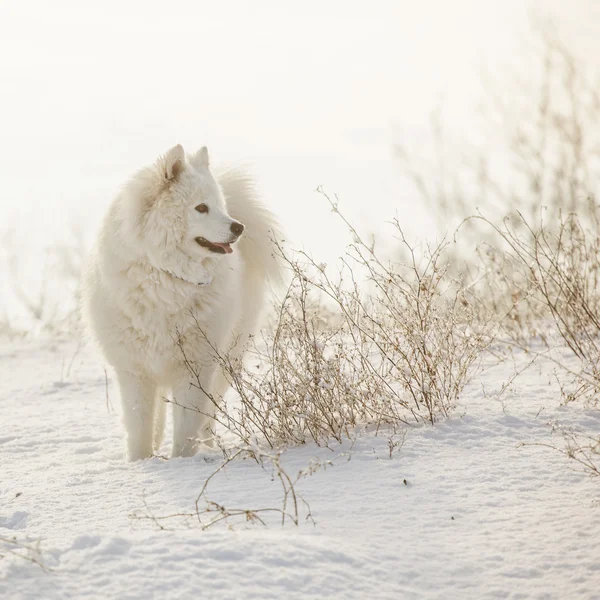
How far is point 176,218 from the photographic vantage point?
4449 mm

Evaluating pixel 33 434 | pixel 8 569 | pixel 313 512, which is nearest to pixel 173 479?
pixel 313 512

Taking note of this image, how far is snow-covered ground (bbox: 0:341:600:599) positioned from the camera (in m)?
2.27

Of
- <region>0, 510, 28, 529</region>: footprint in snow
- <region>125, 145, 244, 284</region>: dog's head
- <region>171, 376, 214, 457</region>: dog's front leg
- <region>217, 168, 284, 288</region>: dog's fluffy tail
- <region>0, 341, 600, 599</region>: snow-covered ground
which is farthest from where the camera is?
<region>217, 168, 284, 288</region>: dog's fluffy tail

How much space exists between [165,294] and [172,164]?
0.82 meters

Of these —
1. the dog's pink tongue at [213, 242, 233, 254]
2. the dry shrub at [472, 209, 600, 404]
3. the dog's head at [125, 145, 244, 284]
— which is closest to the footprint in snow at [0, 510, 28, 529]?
the dog's head at [125, 145, 244, 284]

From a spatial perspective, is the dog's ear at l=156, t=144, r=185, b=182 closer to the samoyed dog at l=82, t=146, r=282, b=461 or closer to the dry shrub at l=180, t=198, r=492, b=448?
the samoyed dog at l=82, t=146, r=282, b=461

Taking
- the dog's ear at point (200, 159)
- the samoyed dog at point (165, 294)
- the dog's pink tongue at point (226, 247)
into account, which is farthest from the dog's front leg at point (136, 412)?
the dog's ear at point (200, 159)

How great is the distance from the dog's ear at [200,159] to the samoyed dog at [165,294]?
117 millimetres

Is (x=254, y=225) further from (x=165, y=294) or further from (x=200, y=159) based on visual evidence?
(x=165, y=294)

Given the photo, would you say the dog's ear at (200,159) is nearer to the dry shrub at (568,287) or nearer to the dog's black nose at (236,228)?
the dog's black nose at (236,228)

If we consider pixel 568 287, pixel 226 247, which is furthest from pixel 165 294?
pixel 568 287

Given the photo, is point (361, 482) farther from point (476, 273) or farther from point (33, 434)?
point (476, 273)

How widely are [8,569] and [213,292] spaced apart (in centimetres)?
233

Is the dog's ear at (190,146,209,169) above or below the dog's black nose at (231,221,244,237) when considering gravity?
above
